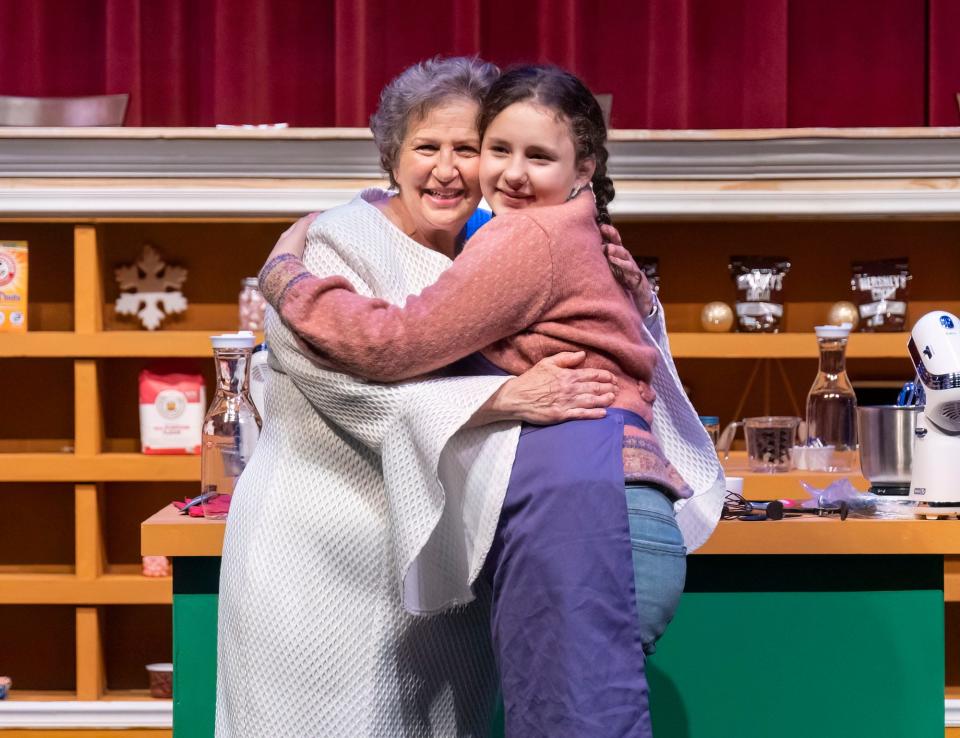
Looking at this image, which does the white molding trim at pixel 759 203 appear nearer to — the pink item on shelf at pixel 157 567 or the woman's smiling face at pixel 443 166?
the pink item on shelf at pixel 157 567

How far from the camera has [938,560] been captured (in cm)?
185

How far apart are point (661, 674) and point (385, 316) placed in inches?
33.3

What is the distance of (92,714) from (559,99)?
2.40m

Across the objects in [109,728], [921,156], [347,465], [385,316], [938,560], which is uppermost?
[921,156]

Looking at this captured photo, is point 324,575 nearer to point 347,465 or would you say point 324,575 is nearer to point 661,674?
point 347,465

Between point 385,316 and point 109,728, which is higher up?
point 385,316

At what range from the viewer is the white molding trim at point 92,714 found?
10.4 ft

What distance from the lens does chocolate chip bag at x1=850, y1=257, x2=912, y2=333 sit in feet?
10.5

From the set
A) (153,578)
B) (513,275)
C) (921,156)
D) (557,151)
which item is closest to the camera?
(513,275)

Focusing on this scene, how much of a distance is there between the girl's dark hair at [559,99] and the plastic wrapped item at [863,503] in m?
0.76

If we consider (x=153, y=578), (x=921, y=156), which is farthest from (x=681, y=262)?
(x=153, y=578)

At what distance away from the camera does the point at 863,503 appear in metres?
1.92

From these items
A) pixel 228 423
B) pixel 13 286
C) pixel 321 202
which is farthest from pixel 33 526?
pixel 228 423

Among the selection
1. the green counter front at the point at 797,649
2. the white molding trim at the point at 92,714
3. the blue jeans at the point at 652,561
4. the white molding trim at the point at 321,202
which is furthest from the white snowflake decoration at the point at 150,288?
the blue jeans at the point at 652,561
